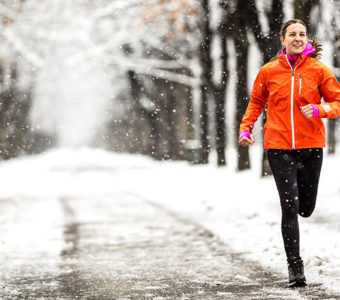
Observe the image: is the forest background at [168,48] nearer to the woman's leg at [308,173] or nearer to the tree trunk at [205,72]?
the tree trunk at [205,72]

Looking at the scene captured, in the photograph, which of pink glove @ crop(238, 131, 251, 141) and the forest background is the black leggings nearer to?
pink glove @ crop(238, 131, 251, 141)

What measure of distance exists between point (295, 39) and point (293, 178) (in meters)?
1.04

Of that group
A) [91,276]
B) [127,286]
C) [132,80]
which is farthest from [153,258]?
[132,80]

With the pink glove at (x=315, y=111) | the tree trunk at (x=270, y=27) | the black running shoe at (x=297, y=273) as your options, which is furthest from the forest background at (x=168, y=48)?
the black running shoe at (x=297, y=273)

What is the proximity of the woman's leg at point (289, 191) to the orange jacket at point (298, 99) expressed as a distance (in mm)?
94

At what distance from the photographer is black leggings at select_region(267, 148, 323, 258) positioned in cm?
522

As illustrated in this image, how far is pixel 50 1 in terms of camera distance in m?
22.3

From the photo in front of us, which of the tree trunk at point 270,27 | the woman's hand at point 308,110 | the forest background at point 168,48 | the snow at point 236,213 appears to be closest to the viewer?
the woman's hand at point 308,110

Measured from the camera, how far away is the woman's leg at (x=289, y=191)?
5223 mm

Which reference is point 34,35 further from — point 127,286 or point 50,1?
point 127,286

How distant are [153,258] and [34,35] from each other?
17662 mm

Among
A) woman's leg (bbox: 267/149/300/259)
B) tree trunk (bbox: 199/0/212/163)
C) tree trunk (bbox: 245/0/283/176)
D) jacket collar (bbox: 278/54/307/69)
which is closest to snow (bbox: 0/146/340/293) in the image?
woman's leg (bbox: 267/149/300/259)

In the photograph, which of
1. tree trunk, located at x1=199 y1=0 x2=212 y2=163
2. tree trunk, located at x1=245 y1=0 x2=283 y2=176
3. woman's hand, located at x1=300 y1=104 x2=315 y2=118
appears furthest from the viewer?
tree trunk, located at x1=199 y1=0 x2=212 y2=163

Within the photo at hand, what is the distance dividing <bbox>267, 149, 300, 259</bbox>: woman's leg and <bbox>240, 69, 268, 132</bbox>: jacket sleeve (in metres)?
0.33
